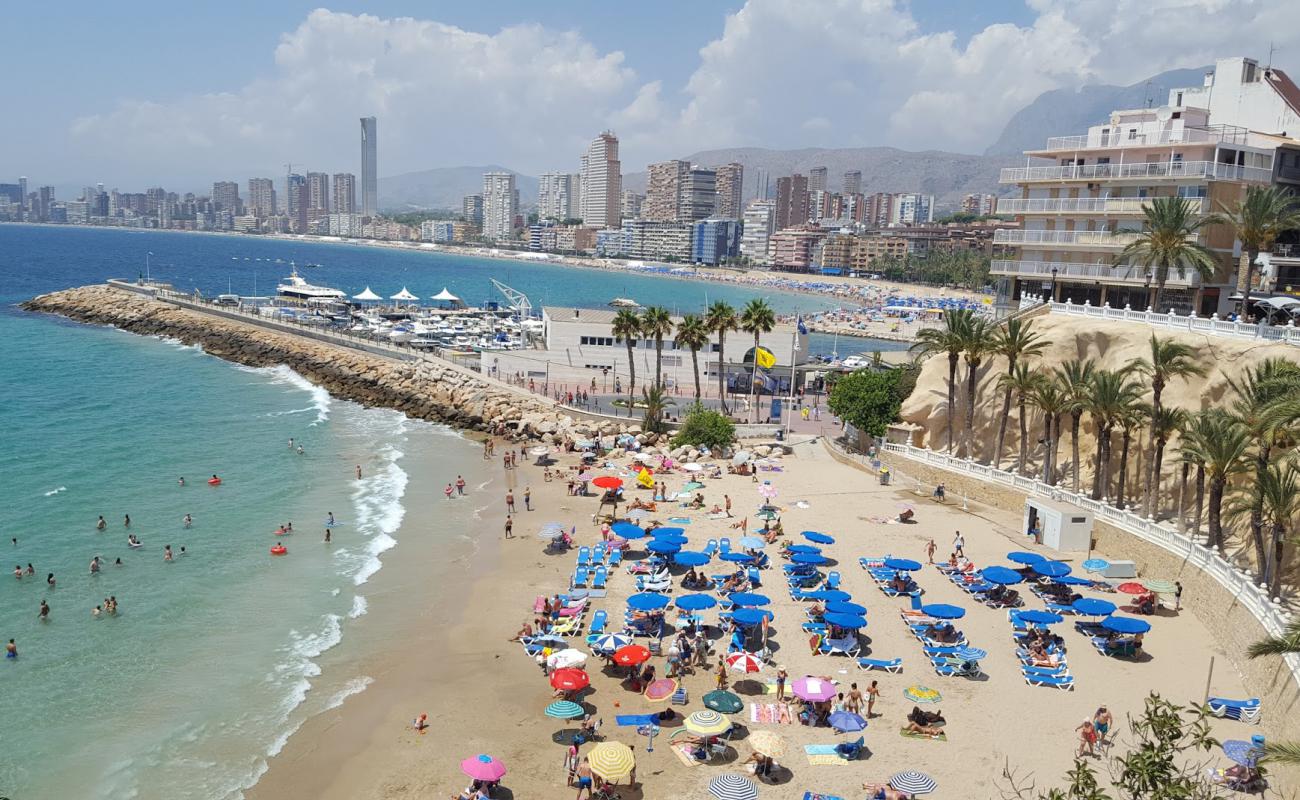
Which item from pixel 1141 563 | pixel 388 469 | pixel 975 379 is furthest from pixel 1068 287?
pixel 388 469

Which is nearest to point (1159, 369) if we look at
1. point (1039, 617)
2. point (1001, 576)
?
point (1001, 576)

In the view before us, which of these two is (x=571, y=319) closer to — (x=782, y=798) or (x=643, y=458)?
(x=643, y=458)

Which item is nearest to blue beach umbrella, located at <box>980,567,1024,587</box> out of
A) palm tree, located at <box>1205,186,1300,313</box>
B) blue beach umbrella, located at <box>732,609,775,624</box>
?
blue beach umbrella, located at <box>732,609,775,624</box>

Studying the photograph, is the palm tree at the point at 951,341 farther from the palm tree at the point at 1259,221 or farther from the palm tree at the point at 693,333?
the palm tree at the point at 693,333

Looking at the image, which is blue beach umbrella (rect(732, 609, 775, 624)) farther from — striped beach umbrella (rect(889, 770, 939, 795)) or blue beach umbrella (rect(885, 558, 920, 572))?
striped beach umbrella (rect(889, 770, 939, 795))

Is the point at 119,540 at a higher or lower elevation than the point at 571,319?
lower

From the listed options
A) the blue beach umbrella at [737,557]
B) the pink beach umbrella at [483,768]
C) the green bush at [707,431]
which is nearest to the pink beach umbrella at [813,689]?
the pink beach umbrella at [483,768]

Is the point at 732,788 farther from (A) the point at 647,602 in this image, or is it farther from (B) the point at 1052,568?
(B) the point at 1052,568
